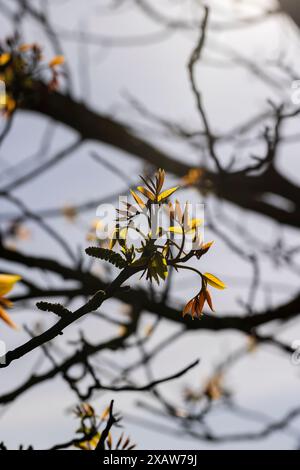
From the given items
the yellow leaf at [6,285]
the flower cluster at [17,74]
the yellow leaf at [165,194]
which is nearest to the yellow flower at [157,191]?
the yellow leaf at [165,194]

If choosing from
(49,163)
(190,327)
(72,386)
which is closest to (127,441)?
(72,386)

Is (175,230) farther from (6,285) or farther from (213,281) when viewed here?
(6,285)

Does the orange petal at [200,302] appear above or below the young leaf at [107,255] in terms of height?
below

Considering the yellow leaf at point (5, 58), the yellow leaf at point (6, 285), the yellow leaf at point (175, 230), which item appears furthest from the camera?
the yellow leaf at point (5, 58)

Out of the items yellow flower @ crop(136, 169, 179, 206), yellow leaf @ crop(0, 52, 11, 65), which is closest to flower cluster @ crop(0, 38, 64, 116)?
yellow leaf @ crop(0, 52, 11, 65)

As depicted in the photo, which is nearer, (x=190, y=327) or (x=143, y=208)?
(x=143, y=208)

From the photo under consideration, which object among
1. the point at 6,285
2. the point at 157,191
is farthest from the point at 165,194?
the point at 6,285

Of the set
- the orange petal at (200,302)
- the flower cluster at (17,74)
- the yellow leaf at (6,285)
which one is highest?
the flower cluster at (17,74)

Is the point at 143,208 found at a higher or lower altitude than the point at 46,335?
higher

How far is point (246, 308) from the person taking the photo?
11.6ft

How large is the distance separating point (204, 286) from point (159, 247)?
16 centimetres

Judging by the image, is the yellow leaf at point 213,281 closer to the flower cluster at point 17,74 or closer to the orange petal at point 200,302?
the orange petal at point 200,302

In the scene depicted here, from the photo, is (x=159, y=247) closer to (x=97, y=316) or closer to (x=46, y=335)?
(x=46, y=335)
